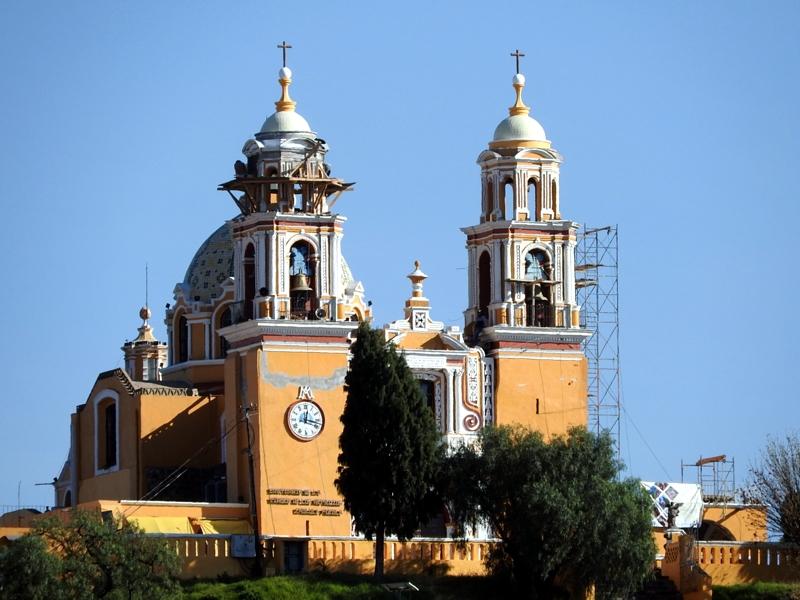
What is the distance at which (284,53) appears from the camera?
10019 centimetres

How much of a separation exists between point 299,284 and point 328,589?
39.7 ft

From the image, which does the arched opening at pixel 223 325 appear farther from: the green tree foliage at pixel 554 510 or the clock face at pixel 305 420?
the green tree foliage at pixel 554 510

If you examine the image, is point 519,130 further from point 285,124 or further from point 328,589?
point 328,589

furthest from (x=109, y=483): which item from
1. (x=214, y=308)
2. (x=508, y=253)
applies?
(x=508, y=253)

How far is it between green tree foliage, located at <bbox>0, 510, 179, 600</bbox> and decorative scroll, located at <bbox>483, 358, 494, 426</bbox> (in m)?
16.4

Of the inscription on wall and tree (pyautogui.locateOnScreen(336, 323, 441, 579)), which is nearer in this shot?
tree (pyautogui.locateOnScreen(336, 323, 441, 579))

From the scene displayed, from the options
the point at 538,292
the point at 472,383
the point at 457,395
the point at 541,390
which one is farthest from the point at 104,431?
the point at 538,292

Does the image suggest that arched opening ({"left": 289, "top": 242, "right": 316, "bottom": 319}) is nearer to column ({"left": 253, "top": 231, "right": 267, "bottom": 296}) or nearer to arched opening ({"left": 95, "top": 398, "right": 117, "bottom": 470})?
column ({"left": 253, "top": 231, "right": 267, "bottom": 296})

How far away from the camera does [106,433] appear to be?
102 meters

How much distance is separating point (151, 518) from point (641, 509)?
47.8 feet

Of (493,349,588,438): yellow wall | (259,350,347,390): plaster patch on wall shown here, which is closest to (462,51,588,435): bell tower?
(493,349,588,438): yellow wall

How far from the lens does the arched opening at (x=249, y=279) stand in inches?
3851

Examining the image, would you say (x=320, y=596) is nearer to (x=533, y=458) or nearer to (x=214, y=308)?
(x=533, y=458)

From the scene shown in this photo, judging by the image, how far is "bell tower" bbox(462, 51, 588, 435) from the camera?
99.9m
